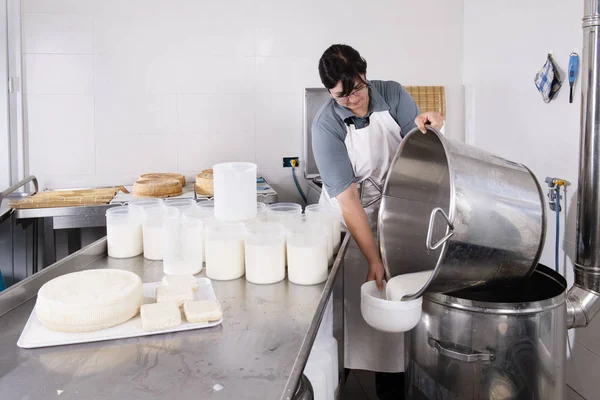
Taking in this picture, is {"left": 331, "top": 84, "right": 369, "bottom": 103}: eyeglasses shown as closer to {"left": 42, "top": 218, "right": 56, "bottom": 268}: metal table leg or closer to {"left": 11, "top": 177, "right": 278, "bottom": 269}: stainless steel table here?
{"left": 11, "top": 177, "right": 278, "bottom": 269}: stainless steel table

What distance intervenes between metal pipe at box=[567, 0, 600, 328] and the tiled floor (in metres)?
0.83

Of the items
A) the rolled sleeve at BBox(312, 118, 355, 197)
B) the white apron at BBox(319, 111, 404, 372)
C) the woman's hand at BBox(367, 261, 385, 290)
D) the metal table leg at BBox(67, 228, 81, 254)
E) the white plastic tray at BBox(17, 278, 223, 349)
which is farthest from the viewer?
the metal table leg at BBox(67, 228, 81, 254)

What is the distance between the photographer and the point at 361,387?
8.60 ft

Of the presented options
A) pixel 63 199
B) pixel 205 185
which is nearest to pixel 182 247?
pixel 205 185

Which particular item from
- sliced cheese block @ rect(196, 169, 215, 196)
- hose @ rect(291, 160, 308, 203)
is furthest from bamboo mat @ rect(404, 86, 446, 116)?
sliced cheese block @ rect(196, 169, 215, 196)

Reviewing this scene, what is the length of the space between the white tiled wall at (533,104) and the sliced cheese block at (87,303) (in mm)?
2125

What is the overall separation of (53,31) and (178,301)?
3.00 m

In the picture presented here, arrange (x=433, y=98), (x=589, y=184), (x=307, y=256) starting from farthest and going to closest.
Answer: (x=433, y=98)
(x=589, y=184)
(x=307, y=256)

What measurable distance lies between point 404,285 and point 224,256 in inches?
22.8

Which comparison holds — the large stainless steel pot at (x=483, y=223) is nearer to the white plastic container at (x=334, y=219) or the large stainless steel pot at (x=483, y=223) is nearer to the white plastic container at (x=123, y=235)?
the white plastic container at (x=334, y=219)

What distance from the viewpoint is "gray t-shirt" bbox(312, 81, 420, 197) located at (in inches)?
84.4

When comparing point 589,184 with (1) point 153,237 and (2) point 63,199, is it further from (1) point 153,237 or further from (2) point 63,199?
(2) point 63,199

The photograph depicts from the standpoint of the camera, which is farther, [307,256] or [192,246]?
[192,246]

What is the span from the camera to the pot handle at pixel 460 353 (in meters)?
1.57
